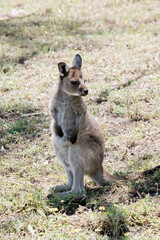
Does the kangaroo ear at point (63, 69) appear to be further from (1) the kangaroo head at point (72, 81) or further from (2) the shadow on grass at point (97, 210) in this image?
(2) the shadow on grass at point (97, 210)

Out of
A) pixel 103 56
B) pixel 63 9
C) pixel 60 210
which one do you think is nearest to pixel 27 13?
pixel 63 9

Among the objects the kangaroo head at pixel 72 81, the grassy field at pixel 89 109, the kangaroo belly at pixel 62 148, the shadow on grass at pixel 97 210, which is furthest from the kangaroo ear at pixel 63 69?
the shadow on grass at pixel 97 210

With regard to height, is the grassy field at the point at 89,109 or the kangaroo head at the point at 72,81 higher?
the kangaroo head at the point at 72,81

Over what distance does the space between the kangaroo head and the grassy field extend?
1162 mm

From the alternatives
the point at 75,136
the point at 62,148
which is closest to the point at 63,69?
the point at 75,136

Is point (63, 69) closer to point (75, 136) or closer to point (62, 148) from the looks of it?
point (75, 136)

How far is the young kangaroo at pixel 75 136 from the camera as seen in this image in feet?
13.9

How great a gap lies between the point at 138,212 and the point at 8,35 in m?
6.88

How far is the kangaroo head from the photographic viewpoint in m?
4.22

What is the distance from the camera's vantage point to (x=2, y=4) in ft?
38.5

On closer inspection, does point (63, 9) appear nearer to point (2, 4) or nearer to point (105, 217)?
point (2, 4)

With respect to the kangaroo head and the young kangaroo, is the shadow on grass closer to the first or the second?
the young kangaroo

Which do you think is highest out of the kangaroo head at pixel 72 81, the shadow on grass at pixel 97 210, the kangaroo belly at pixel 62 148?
the kangaroo head at pixel 72 81

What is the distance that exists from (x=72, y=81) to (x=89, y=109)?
76.3 inches
